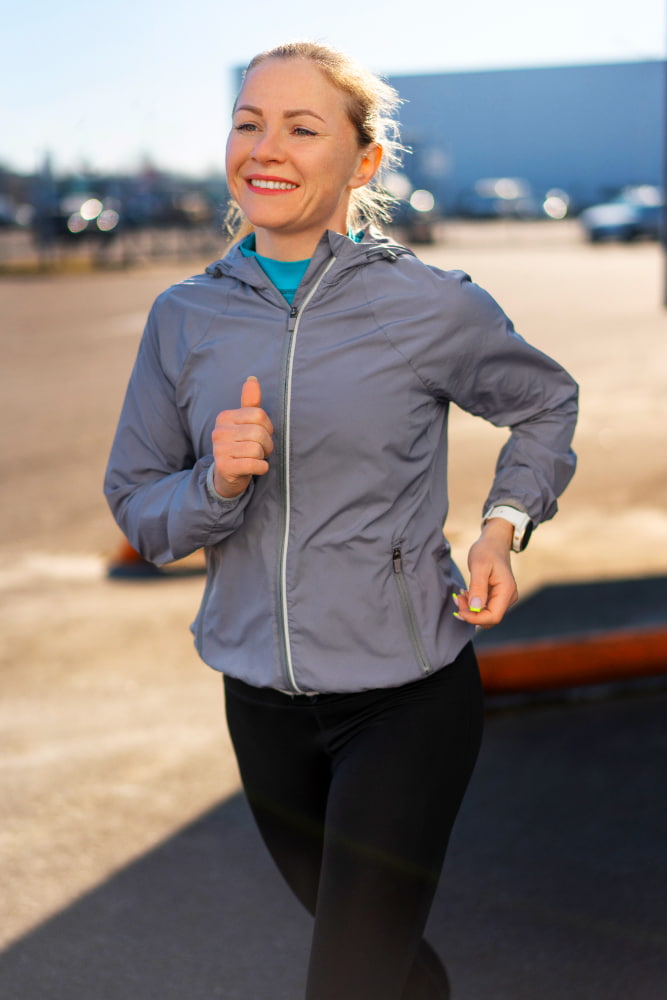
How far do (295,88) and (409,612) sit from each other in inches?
36.0

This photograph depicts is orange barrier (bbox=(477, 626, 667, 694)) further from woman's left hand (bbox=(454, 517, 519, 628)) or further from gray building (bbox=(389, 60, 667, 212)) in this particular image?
gray building (bbox=(389, 60, 667, 212))

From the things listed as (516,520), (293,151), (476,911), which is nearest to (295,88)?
(293,151)

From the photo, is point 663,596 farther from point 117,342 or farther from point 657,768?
point 117,342

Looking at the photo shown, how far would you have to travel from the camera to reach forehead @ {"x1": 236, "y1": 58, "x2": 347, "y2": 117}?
7.19ft

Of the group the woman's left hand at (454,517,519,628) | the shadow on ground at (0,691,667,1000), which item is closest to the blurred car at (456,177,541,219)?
the shadow on ground at (0,691,667,1000)

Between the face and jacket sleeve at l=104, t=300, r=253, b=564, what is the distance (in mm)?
295

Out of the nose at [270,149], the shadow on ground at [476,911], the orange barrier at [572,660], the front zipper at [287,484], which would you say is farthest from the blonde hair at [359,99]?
the orange barrier at [572,660]

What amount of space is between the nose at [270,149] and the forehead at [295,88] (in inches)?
2.0

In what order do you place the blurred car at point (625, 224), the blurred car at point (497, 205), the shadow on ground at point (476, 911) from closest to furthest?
the shadow on ground at point (476, 911), the blurred car at point (625, 224), the blurred car at point (497, 205)

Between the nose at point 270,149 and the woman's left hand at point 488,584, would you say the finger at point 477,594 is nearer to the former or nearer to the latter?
the woman's left hand at point 488,584

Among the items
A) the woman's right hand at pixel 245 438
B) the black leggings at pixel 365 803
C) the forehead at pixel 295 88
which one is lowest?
the black leggings at pixel 365 803

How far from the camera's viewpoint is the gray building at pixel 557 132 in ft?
192

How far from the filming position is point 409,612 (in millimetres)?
2154

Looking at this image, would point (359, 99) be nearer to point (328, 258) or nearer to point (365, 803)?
point (328, 258)
